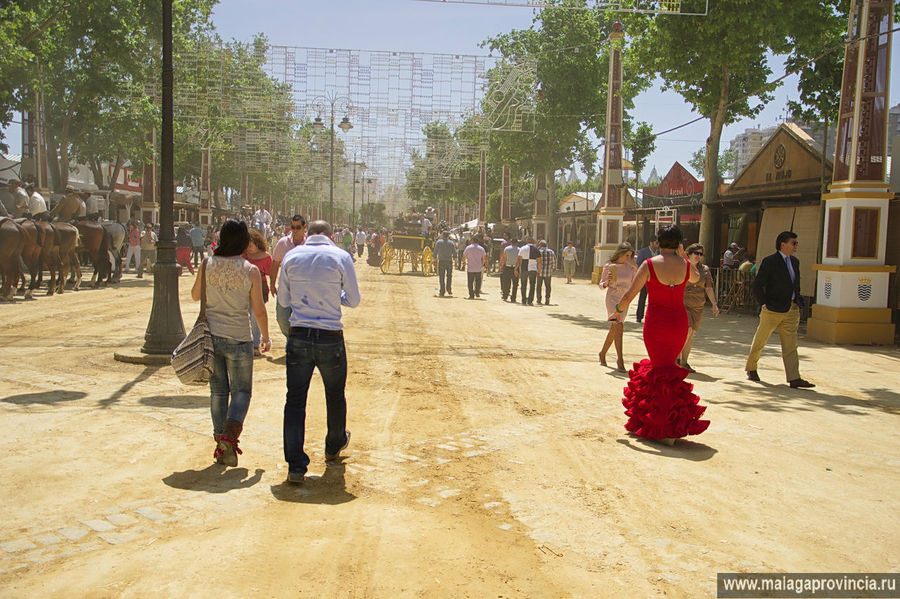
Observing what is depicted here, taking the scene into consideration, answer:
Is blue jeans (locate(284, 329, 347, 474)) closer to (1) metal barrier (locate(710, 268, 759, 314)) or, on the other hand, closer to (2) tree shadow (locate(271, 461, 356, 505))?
(2) tree shadow (locate(271, 461, 356, 505))

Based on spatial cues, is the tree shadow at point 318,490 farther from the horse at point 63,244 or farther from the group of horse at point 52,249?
the horse at point 63,244

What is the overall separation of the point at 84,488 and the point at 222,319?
4.86 feet

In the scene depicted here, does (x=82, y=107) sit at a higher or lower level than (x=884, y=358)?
higher

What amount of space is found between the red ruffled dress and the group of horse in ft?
44.6

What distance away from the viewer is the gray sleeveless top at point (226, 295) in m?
5.79

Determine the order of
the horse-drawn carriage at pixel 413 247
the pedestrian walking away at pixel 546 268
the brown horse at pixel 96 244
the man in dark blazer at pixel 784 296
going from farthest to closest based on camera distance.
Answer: the horse-drawn carriage at pixel 413 247
the pedestrian walking away at pixel 546 268
the brown horse at pixel 96 244
the man in dark blazer at pixel 784 296

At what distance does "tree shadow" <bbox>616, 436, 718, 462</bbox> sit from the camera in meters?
6.55

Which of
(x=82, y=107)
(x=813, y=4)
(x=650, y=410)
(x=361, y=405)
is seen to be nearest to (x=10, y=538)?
(x=361, y=405)

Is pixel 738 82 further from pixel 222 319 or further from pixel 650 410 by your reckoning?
pixel 222 319

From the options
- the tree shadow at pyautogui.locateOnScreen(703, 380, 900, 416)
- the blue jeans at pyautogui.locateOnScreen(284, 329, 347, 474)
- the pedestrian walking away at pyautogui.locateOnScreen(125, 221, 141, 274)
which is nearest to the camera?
the blue jeans at pyautogui.locateOnScreen(284, 329, 347, 474)

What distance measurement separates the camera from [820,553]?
4477mm

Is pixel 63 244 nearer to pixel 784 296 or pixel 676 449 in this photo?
pixel 784 296

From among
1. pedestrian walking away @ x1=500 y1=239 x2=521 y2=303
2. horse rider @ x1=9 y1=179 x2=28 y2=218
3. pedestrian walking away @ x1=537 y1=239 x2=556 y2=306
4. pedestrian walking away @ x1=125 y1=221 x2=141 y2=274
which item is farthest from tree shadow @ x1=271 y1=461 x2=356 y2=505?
pedestrian walking away @ x1=125 y1=221 x2=141 y2=274

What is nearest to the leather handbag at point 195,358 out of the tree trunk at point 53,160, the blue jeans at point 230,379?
the blue jeans at point 230,379
